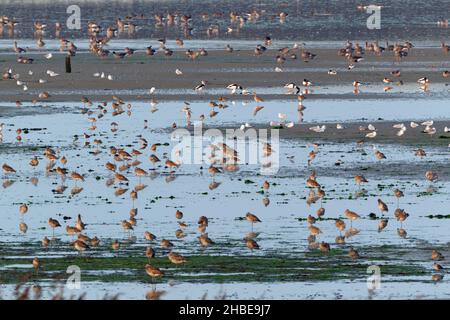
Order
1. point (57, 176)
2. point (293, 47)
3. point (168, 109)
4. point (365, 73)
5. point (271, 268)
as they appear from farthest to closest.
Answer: point (293, 47)
point (365, 73)
point (168, 109)
point (57, 176)
point (271, 268)

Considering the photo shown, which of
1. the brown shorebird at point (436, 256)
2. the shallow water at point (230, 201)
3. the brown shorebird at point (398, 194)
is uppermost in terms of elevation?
the brown shorebird at point (436, 256)

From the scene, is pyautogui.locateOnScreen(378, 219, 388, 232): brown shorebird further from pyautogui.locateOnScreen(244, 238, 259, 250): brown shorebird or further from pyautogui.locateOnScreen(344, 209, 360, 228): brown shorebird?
pyautogui.locateOnScreen(244, 238, 259, 250): brown shorebird

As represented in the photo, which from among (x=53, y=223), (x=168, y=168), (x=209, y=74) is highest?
(x=53, y=223)

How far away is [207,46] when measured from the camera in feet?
179

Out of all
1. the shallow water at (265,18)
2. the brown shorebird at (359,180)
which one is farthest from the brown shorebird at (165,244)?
the shallow water at (265,18)

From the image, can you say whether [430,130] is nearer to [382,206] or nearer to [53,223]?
[382,206]

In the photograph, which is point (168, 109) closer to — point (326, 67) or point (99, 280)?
point (326, 67)

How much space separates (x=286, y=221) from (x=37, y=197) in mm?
4725

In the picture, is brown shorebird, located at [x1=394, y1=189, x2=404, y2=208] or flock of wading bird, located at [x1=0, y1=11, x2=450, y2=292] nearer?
flock of wading bird, located at [x1=0, y1=11, x2=450, y2=292]

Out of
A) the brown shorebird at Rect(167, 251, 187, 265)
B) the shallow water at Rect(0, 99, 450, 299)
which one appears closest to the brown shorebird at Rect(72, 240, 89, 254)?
the shallow water at Rect(0, 99, 450, 299)

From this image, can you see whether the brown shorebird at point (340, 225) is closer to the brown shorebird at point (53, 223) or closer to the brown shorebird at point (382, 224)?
the brown shorebird at point (382, 224)

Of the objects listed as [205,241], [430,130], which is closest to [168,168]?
[430,130]
